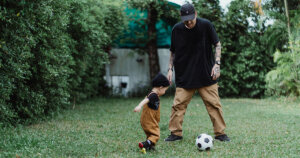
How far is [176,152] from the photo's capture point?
438cm

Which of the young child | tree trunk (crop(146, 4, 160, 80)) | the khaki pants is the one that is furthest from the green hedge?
tree trunk (crop(146, 4, 160, 80))

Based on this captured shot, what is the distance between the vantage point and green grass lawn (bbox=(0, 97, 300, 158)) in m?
4.31

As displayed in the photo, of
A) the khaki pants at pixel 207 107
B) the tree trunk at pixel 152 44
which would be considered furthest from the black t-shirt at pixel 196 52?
the tree trunk at pixel 152 44

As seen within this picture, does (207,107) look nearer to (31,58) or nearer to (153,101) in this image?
(153,101)

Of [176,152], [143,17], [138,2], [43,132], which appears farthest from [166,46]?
[176,152]

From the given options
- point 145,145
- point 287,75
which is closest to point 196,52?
point 145,145

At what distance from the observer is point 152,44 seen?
14133 mm

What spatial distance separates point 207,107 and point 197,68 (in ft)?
2.03

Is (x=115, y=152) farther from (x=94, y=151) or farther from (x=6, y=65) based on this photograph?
(x=6, y=65)

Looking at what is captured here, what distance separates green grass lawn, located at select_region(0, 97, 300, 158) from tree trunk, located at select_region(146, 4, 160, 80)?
5934 mm

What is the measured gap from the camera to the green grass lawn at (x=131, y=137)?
431 centimetres

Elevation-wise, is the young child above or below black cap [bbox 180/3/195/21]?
below

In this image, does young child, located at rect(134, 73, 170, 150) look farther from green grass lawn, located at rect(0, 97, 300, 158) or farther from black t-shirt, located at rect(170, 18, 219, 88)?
black t-shirt, located at rect(170, 18, 219, 88)

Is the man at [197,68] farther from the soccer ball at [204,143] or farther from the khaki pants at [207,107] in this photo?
the soccer ball at [204,143]
